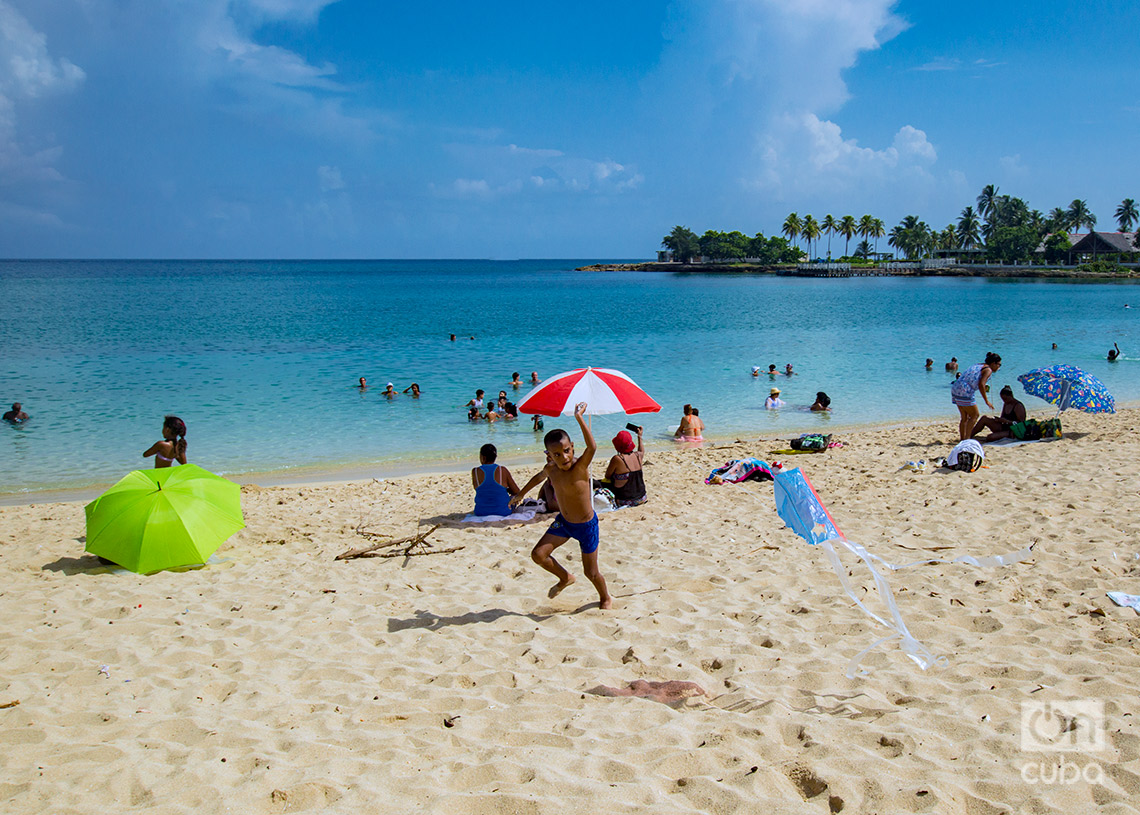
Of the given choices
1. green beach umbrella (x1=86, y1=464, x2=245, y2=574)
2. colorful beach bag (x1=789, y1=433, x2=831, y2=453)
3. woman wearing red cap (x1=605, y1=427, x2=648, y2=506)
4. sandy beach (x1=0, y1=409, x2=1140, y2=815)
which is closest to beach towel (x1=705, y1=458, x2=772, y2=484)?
woman wearing red cap (x1=605, y1=427, x2=648, y2=506)

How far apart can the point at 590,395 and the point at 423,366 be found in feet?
71.1

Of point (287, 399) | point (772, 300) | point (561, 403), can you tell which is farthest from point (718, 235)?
point (561, 403)

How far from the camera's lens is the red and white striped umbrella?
24.0ft

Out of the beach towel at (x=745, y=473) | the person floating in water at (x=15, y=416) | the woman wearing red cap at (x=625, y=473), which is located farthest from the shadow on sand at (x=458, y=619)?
the person floating in water at (x=15, y=416)

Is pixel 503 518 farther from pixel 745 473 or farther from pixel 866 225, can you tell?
pixel 866 225

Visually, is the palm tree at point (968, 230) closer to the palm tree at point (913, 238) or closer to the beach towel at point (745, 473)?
the palm tree at point (913, 238)

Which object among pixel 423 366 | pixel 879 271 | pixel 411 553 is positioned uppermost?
pixel 879 271

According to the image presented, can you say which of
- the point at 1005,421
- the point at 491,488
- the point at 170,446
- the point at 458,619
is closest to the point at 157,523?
the point at 170,446

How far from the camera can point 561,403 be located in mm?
7293

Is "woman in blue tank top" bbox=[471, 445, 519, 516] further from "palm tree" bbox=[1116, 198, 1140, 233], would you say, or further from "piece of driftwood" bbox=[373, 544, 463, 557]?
"palm tree" bbox=[1116, 198, 1140, 233]

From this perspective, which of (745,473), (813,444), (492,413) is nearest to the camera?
(745,473)

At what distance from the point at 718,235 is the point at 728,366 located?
140743 millimetres

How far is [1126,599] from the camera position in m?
5.20

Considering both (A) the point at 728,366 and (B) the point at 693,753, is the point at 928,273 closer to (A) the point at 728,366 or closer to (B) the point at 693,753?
(A) the point at 728,366
